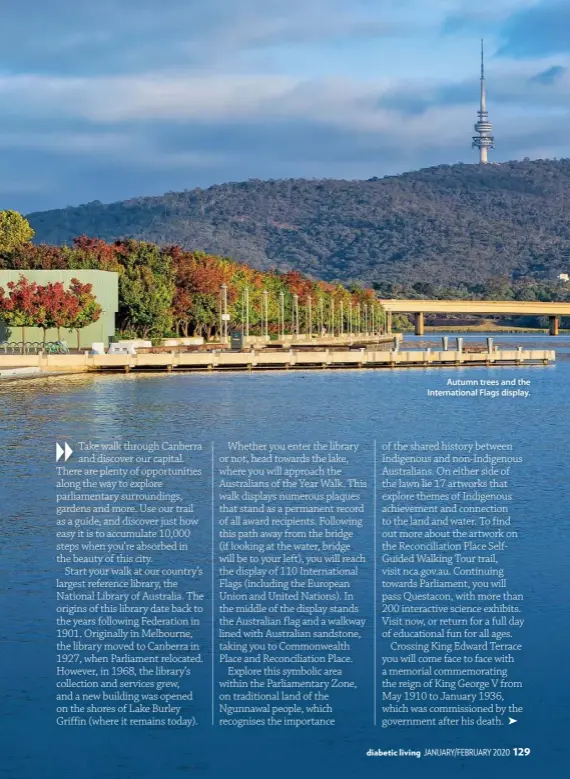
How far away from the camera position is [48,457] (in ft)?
179

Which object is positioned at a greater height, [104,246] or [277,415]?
[104,246]

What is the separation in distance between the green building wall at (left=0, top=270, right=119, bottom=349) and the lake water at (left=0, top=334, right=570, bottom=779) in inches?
2113

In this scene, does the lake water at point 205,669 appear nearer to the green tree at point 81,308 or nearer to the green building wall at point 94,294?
the green tree at point 81,308

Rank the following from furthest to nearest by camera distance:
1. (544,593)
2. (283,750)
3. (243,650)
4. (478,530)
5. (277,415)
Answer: (277,415)
(478,530)
(544,593)
(243,650)
(283,750)

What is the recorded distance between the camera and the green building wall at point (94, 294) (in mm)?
133625

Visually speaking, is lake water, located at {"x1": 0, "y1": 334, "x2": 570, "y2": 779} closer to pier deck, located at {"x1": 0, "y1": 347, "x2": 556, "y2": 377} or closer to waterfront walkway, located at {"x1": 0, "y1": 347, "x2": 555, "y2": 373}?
pier deck, located at {"x1": 0, "y1": 347, "x2": 556, "y2": 377}

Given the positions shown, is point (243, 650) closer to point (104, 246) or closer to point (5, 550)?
point (5, 550)

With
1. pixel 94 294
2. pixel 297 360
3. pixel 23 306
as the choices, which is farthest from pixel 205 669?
pixel 94 294

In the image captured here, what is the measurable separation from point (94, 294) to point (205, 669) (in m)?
112

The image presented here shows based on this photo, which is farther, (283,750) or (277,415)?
(277,415)

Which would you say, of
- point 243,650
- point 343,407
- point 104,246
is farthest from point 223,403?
point 104,246

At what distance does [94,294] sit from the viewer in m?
135

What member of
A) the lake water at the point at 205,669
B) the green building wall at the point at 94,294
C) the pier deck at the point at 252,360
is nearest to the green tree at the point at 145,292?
the green building wall at the point at 94,294

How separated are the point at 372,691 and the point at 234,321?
168379mm
